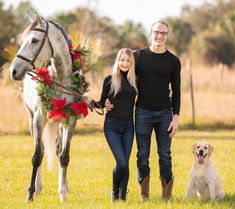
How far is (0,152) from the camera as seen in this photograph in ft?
45.1

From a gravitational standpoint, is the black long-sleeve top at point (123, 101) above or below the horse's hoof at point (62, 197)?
above

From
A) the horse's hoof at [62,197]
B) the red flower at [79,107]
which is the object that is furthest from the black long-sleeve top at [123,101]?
the horse's hoof at [62,197]

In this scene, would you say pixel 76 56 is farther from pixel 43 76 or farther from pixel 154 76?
pixel 154 76

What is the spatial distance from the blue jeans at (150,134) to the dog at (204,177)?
336 mm

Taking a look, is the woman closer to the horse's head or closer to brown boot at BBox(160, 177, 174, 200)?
brown boot at BBox(160, 177, 174, 200)

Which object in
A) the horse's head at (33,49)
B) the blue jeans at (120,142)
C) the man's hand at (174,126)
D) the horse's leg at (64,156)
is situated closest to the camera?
the horse's head at (33,49)

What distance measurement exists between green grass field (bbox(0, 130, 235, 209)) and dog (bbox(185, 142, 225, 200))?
175 mm

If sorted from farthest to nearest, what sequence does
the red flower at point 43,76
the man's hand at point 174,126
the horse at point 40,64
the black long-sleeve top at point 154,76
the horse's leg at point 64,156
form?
the horse's leg at point 64,156, the red flower at point 43,76, the man's hand at point 174,126, the black long-sleeve top at point 154,76, the horse at point 40,64

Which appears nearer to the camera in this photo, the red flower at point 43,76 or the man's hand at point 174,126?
the man's hand at point 174,126

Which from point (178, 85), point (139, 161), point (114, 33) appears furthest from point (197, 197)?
point (114, 33)

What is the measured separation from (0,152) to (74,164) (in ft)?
8.14

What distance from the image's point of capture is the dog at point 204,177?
771 cm

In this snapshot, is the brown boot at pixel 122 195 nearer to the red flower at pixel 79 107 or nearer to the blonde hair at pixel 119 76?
the red flower at pixel 79 107

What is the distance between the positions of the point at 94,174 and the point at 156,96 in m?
3.42
